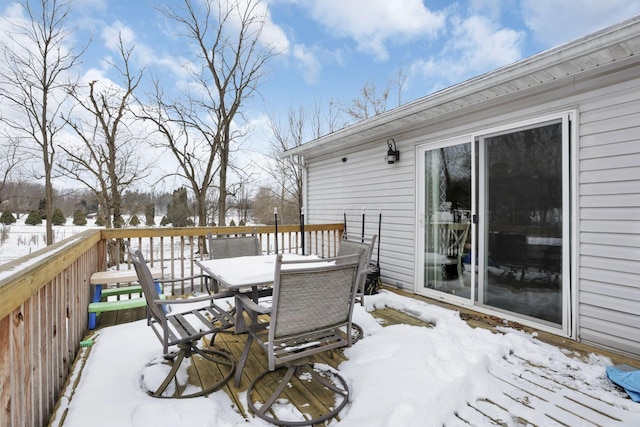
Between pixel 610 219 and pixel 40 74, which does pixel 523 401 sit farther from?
pixel 40 74

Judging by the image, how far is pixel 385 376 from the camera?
2.14 m

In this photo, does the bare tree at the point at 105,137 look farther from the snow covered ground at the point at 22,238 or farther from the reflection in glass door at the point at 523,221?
the reflection in glass door at the point at 523,221

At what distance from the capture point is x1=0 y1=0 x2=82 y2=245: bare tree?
8383 millimetres

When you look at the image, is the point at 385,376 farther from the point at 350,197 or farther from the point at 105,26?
the point at 105,26

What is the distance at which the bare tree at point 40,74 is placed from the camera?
8383mm

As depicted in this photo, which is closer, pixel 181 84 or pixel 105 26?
pixel 105 26

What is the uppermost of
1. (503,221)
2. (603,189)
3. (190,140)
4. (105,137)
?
Result: (190,140)

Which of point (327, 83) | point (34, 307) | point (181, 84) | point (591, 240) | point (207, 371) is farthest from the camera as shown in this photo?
point (327, 83)

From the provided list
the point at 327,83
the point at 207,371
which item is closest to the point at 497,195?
the point at 207,371

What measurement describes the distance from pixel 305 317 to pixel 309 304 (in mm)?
82

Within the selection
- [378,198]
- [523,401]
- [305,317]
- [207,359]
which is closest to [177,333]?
[207,359]

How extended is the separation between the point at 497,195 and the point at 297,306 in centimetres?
276

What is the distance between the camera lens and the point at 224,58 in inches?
418

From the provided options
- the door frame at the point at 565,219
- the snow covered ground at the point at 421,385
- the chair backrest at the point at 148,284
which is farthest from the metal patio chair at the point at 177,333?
the door frame at the point at 565,219
